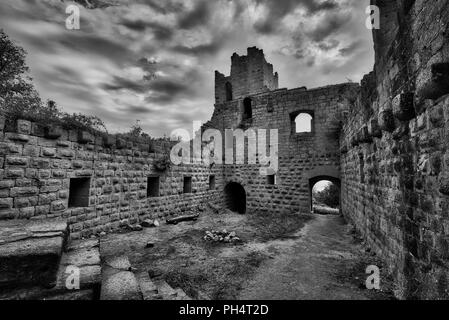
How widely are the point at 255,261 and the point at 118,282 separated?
8.72 ft

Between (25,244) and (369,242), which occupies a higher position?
(25,244)

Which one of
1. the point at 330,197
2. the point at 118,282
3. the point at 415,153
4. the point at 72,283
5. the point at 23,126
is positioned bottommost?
the point at 330,197

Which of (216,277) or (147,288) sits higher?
(147,288)

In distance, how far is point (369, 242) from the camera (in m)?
4.90

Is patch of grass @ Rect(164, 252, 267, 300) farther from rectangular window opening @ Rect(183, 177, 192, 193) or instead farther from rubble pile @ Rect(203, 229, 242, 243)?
rectangular window opening @ Rect(183, 177, 192, 193)

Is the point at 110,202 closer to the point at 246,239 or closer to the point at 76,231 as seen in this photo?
the point at 76,231

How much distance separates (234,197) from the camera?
1353 cm

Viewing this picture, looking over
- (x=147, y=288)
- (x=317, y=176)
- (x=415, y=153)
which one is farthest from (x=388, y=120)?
(x=317, y=176)

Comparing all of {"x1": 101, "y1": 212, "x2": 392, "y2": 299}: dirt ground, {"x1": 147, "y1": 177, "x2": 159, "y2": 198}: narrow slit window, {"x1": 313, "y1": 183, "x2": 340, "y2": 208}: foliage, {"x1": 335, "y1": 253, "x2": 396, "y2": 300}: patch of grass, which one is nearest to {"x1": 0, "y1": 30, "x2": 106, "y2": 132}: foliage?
{"x1": 147, "y1": 177, "x2": 159, "y2": 198}: narrow slit window

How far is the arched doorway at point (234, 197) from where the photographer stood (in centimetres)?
1287

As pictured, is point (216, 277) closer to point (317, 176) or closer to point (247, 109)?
point (317, 176)

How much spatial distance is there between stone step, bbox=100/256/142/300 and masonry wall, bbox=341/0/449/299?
116 inches
